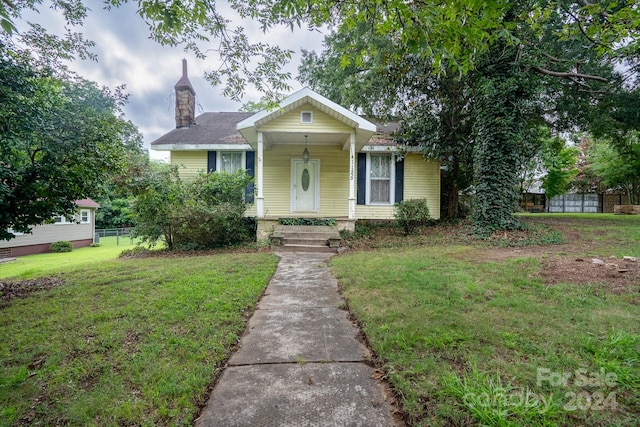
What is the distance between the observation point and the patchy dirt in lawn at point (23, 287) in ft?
14.7

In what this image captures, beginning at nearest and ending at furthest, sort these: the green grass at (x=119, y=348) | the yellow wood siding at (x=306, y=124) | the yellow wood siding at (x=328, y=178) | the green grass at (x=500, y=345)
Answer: the green grass at (x=500, y=345), the green grass at (x=119, y=348), the yellow wood siding at (x=306, y=124), the yellow wood siding at (x=328, y=178)

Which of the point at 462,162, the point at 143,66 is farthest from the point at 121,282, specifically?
the point at 462,162

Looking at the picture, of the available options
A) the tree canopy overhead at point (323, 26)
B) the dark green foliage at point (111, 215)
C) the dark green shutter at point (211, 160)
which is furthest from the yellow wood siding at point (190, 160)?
the dark green foliage at point (111, 215)

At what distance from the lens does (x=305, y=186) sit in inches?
436

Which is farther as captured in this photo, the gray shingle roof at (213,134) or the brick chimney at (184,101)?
the brick chimney at (184,101)

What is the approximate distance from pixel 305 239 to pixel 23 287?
5812 mm

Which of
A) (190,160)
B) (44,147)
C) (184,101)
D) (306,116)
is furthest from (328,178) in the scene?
(44,147)

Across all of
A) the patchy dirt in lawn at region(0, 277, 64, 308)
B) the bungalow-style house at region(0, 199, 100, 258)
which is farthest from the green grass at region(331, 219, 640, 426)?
the bungalow-style house at region(0, 199, 100, 258)

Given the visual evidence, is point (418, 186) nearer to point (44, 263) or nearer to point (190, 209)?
point (190, 209)

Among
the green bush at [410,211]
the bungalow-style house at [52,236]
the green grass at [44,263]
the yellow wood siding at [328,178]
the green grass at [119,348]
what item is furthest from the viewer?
the bungalow-style house at [52,236]

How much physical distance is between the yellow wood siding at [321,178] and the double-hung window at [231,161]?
102 centimetres

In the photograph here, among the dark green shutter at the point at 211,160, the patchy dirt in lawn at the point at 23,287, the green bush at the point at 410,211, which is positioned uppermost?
the dark green shutter at the point at 211,160

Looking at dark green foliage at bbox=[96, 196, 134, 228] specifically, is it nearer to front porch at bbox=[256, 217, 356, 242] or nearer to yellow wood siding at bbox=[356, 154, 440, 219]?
front porch at bbox=[256, 217, 356, 242]

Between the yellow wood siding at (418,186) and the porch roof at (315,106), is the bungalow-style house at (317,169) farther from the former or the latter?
the porch roof at (315,106)
